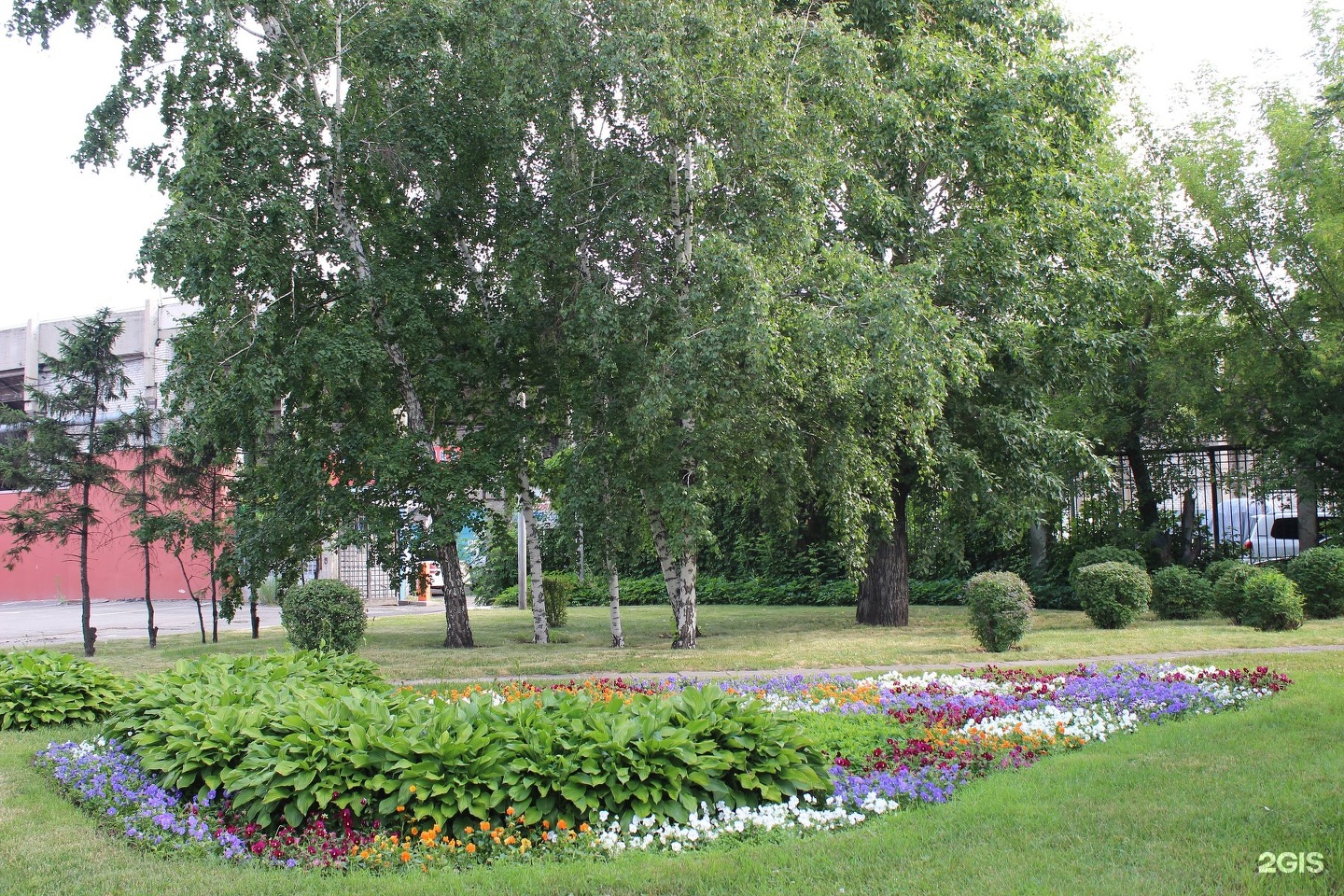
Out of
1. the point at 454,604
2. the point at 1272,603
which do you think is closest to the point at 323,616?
the point at 454,604

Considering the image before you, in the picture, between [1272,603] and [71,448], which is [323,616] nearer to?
[71,448]

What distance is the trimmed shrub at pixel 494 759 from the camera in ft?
16.1

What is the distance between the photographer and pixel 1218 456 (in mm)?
19312

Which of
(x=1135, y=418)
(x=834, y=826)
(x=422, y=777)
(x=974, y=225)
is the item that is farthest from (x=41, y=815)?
(x=1135, y=418)

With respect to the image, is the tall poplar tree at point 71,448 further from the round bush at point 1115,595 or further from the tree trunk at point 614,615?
the round bush at point 1115,595

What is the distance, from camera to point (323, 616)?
12.1 meters

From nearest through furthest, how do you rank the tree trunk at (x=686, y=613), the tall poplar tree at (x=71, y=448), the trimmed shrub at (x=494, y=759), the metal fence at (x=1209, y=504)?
1. the trimmed shrub at (x=494, y=759)
2. the tree trunk at (x=686, y=613)
3. the tall poplar tree at (x=71, y=448)
4. the metal fence at (x=1209, y=504)

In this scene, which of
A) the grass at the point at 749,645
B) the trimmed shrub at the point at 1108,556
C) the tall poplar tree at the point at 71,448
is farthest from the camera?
the trimmed shrub at the point at 1108,556

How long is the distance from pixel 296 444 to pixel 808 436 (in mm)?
7791

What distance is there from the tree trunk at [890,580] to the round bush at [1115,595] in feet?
11.7

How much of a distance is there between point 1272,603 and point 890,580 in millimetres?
6064

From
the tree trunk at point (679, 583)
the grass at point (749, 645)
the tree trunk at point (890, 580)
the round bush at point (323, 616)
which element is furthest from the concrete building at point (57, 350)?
the tree trunk at point (890, 580)

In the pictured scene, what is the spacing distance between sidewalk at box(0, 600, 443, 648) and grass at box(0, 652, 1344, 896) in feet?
51.5

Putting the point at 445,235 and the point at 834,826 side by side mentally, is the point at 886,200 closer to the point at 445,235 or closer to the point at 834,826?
the point at 445,235
